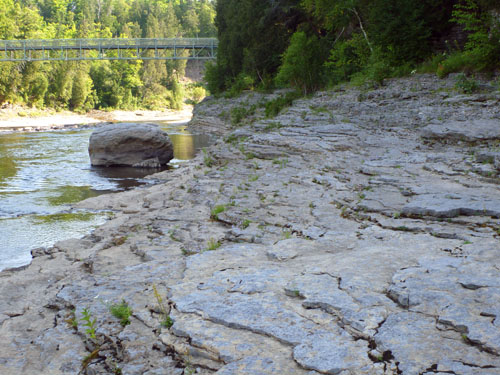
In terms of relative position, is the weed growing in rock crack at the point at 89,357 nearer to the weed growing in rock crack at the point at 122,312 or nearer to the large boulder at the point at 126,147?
the weed growing in rock crack at the point at 122,312

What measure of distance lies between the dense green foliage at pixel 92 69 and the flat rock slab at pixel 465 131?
53.8m

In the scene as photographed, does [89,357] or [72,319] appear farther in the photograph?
[72,319]

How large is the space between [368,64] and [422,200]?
1687 centimetres

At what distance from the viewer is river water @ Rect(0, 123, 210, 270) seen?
8.72 meters

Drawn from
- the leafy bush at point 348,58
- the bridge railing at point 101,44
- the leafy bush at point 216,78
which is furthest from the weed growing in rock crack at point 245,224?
the bridge railing at point 101,44

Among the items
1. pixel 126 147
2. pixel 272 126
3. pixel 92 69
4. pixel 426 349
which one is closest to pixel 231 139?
pixel 272 126

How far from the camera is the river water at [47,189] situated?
8.72 metres

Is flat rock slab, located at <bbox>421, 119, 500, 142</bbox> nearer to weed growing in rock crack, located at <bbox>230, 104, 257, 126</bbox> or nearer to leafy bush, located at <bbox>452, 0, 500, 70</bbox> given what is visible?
leafy bush, located at <bbox>452, 0, 500, 70</bbox>

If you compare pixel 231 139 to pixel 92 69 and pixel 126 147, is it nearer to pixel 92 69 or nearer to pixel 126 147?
pixel 126 147

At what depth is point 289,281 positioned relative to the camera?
156 inches

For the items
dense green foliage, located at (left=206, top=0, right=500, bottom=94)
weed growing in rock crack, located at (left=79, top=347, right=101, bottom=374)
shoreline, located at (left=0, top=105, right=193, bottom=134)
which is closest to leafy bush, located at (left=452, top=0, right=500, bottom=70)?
dense green foliage, located at (left=206, top=0, right=500, bottom=94)

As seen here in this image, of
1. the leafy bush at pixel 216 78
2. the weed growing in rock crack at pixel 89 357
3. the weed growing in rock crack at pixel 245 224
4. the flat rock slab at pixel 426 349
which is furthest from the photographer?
the leafy bush at pixel 216 78

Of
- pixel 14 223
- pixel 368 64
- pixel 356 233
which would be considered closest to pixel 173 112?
pixel 368 64

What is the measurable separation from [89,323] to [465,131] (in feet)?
28.4
